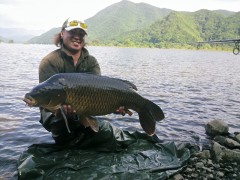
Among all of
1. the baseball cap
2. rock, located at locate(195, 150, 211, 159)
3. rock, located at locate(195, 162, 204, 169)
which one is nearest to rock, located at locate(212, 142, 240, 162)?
rock, located at locate(195, 150, 211, 159)

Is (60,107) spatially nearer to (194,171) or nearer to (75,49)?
(75,49)

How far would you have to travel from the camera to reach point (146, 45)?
156000mm

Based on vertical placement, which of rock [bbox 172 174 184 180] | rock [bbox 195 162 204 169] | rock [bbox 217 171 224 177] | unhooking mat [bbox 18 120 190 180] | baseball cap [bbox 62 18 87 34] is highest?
baseball cap [bbox 62 18 87 34]

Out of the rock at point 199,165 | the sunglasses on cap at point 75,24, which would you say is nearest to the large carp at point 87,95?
the sunglasses on cap at point 75,24

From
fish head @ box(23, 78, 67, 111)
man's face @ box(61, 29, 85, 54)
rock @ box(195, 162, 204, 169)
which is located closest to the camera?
fish head @ box(23, 78, 67, 111)

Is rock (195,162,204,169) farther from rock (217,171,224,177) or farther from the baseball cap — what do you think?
the baseball cap

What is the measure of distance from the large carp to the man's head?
1.21 meters

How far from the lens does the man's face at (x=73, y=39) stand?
546 centimetres

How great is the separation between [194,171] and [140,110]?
187 centimetres

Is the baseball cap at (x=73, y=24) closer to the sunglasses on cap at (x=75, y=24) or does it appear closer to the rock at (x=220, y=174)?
the sunglasses on cap at (x=75, y=24)

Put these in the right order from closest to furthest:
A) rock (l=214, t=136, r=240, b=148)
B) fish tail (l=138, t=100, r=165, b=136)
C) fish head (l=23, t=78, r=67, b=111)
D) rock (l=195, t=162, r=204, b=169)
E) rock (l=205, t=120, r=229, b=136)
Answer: fish head (l=23, t=78, r=67, b=111), fish tail (l=138, t=100, r=165, b=136), rock (l=195, t=162, r=204, b=169), rock (l=214, t=136, r=240, b=148), rock (l=205, t=120, r=229, b=136)

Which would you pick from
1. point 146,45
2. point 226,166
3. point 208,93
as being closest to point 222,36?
point 146,45

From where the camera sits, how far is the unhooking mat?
200 inches

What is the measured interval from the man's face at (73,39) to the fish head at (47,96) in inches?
55.8
